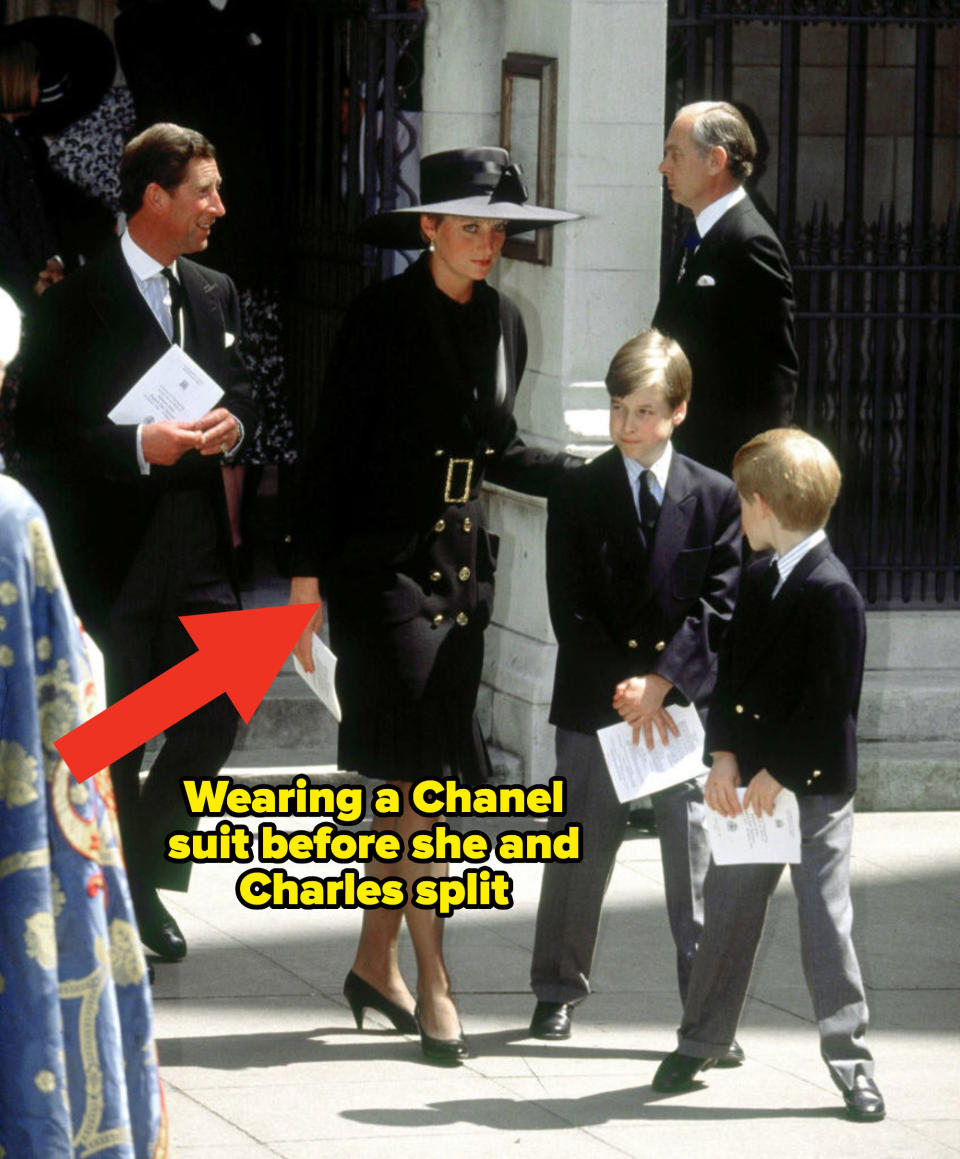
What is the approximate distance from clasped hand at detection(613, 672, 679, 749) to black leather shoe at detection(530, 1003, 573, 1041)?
0.68 m

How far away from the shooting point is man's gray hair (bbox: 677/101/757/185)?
7.32 m

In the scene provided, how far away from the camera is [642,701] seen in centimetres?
580

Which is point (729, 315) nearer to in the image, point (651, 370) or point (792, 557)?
point (651, 370)

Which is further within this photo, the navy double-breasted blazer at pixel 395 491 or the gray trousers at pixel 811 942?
the navy double-breasted blazer at pixel 395 491

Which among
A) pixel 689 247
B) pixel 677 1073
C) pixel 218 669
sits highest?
pixel 689 247

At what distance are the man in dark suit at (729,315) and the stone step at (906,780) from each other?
5.46ft

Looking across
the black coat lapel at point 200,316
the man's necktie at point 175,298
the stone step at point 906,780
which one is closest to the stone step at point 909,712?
the stone step at point 906,780

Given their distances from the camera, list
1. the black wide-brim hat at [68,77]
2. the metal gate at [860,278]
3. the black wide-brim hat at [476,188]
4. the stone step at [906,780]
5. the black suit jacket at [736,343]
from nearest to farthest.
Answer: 1. the black wide-brim hat at [476,188]
2. the black suit jacket at [736,343]
3. the stone step at [906,780]
4. the metal gate at [860,278]
5. the black wide-brim hat at [68,77]

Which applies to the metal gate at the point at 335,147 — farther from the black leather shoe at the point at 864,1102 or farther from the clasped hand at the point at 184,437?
the black leather shoe at the point at 864,1102

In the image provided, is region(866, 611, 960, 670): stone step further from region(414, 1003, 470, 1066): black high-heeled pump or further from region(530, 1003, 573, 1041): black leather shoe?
region(414, 1003, 470, 1066): black high-heeled pump

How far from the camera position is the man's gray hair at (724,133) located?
732cm

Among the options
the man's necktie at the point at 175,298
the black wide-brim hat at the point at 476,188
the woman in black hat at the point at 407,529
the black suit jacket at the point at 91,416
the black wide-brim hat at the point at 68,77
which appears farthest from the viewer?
the black wide-brim hat at the point at 68,77

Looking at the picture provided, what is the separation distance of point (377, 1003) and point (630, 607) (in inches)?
42.8

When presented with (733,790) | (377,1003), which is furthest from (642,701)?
(377,1003)
